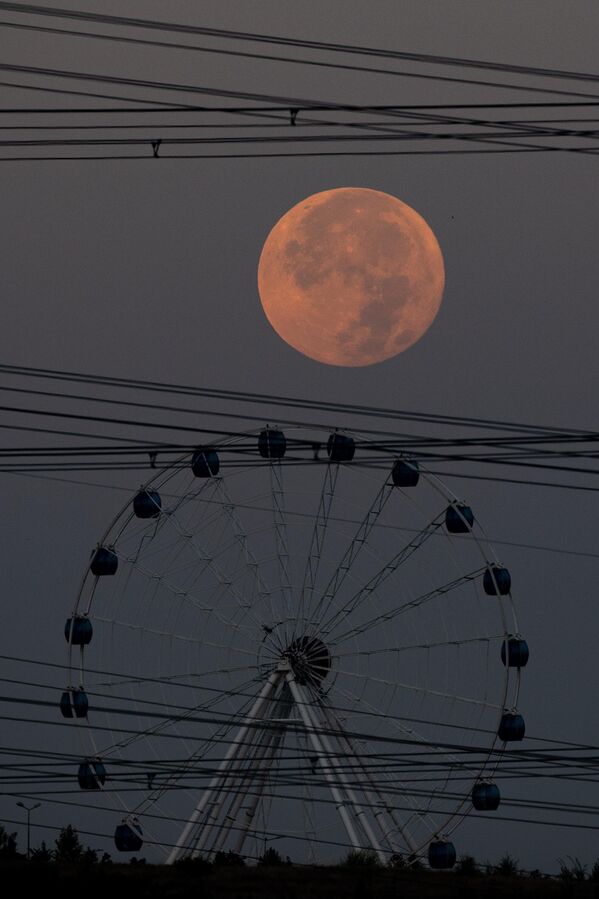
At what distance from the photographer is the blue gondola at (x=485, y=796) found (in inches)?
1982

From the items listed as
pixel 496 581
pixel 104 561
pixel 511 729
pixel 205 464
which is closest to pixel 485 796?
pixel 511 729

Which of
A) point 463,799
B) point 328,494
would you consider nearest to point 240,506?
point 328,494

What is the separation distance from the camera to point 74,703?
53.8 metres

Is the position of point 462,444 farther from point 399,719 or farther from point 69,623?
point 69,623

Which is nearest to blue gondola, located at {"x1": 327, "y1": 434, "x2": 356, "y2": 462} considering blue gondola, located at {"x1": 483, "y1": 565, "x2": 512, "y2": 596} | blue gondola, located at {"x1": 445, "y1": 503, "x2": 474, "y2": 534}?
blue gondola, located at {"x1": 445, "y1": 503, "x2": 474, "y2": 534}

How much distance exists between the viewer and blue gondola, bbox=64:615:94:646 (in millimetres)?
55562

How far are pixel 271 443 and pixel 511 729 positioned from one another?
9.95 m

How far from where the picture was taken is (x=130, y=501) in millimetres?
55969

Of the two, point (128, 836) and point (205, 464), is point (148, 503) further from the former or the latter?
point (128, 836)

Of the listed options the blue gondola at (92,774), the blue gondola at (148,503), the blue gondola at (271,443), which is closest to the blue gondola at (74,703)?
the blue gondola at (92,774)

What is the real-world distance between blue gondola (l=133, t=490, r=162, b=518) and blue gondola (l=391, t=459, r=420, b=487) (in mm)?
6964

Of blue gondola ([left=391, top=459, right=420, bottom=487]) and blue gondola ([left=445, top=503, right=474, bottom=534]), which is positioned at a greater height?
blue gondola ([left=391, top=459, right=420, bottom=487])

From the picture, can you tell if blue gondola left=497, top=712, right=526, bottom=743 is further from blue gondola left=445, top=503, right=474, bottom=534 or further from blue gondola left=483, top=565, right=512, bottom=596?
blue gondola left=445, top=503, right=474, bottom=534

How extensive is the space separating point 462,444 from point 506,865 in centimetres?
2827
